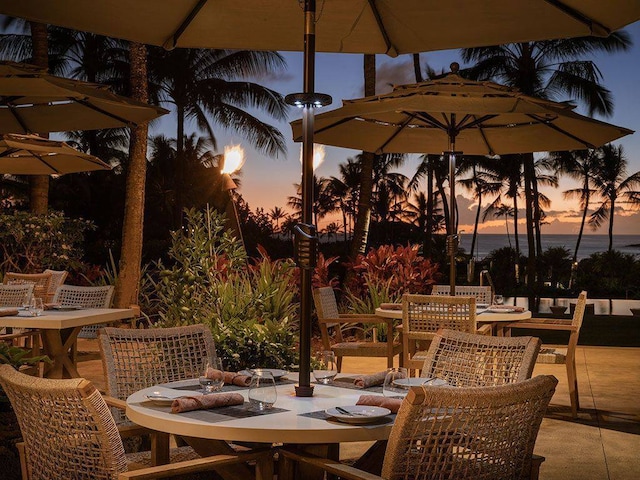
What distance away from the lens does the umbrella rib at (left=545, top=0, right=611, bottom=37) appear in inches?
154

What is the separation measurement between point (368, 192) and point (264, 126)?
12.3 metres

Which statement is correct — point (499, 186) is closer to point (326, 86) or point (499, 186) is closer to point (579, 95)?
point (579, 95)

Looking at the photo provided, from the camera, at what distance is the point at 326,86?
25234 millimetres

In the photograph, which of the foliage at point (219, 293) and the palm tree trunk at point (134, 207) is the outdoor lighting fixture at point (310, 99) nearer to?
the foliage at point (219, 293)

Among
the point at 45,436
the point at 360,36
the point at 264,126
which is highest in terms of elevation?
the point at 264,126

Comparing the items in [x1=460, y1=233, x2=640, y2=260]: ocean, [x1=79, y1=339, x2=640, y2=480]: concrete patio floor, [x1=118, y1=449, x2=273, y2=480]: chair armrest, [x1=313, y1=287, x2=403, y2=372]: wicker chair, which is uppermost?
[x1=460, y1=233, x2=640, y2=260]: ocean

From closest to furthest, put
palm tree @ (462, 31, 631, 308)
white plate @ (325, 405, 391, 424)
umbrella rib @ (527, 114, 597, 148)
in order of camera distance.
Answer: white plate @ (325, 405, 391, 424) < umbrella rib @ (527, 114, 597, 148) < palm tree @ (462, 31, 631, 308)

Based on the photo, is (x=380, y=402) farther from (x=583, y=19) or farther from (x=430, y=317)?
(x=430, y=317)

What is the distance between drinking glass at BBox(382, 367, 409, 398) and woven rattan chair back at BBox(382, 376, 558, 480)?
0.54 m

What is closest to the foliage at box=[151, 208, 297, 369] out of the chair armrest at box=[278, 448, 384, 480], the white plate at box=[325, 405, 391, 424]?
the white plate at box=[325, 405, 391, 424]

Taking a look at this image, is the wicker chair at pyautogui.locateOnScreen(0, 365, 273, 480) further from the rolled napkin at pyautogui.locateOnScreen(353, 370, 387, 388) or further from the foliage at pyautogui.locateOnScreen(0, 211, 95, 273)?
the foliage at pyautogui.locateOnScreen(0, 211, 95, 273)

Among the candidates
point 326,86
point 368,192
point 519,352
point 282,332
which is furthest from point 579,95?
point 519,352

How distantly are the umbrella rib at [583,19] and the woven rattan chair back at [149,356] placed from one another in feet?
7.18

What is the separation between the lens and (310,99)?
126 inches
